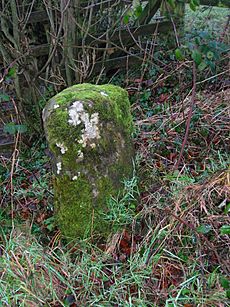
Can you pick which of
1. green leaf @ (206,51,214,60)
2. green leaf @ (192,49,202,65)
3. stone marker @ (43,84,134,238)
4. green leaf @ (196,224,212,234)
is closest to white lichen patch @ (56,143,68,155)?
stone marker @ (43,84,134,238)

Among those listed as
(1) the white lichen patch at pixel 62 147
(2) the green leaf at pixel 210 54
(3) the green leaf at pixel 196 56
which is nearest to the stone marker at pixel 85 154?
(1) the white lichen patch at pixel 62 147

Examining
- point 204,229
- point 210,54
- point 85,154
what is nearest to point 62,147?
point 85,154

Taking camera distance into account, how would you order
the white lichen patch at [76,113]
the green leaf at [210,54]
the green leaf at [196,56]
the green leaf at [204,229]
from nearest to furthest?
the green leaf at [204,229] < the white lichen patch at [76,113] < the green leaf at [196,56] < the green leaf at [210,54]

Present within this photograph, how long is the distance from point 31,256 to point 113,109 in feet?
3.75

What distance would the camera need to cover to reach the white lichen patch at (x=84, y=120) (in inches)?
109

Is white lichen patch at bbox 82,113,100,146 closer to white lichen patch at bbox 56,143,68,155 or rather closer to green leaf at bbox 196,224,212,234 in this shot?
white lichen patch at bbox 56,143,68,155

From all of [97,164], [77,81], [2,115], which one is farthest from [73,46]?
[97,164]

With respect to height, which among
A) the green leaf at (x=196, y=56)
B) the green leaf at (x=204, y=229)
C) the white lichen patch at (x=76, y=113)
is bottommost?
the green leaf at (x=204, y=229)

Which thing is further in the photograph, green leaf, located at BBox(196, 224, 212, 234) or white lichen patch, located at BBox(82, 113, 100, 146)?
white lichen patch, located at BBox(82, 113, 100, 146)

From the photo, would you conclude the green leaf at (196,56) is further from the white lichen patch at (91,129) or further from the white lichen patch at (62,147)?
the white lichen patch at (62,147)

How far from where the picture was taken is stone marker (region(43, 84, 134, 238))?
277cm

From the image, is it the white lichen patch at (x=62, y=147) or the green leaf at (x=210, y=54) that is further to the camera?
the green leaf at (x=210, y=54)

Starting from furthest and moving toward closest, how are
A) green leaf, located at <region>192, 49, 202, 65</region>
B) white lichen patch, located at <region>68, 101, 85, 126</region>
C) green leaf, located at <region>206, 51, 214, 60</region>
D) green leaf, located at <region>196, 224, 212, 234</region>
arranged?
green leaf, located at <region>206, 51, 214, 60</region>
green leaf, located at <region>192, 49, 202, 65</region>
white lichen patch, located at <region>68, 101, 85, 126</region>
green leaf, located at <region>196, 224, 212, 234</region>

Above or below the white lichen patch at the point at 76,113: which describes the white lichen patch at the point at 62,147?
below
